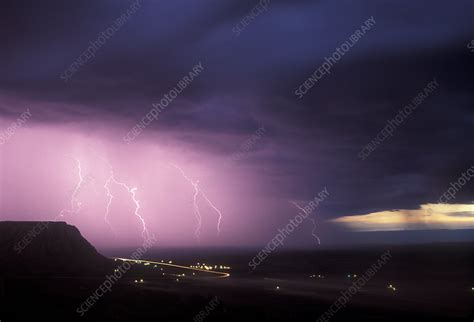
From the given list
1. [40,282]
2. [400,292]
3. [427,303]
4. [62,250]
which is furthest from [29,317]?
[62,250]

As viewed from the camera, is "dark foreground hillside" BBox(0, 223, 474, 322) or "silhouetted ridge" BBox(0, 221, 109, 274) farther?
"silhouetted ridge" BBox(0, 221, 109, 274)

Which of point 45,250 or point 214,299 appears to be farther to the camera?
point 45,250

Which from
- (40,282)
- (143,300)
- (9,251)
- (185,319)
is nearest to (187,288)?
(143,300)

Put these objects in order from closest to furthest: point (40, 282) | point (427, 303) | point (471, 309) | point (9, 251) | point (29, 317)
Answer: point (29, 317) < point (471, 309) < point (427, 303) < point (40, 282) < point (9, 251)

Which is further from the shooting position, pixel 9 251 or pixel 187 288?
pixel 9 251

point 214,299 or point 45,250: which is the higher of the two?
point 45,250

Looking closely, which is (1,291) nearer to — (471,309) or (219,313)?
(219,313)

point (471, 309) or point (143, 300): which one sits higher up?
point (471, 309)

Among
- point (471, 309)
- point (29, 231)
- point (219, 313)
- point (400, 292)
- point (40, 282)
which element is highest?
point (400, 292)

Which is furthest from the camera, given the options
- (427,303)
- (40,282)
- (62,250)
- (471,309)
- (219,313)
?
(62,250)

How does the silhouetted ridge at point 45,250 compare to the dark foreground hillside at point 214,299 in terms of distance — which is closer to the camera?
the dark foreground hillside at point 214,299
